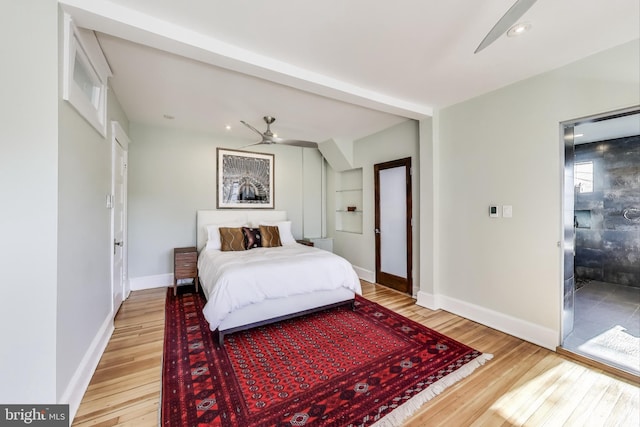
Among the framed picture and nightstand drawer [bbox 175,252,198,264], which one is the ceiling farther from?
nightstand drawer [bbox 175,252,198,264]

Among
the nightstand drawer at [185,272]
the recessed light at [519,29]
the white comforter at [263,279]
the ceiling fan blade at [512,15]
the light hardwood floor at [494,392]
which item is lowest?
the light hardwood floor at [494,392]

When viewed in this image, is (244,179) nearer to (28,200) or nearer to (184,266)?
(184,266)

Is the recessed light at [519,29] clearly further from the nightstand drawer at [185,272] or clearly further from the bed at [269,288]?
the nightstand drawer at [185,272]

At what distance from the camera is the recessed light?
5.89 ft

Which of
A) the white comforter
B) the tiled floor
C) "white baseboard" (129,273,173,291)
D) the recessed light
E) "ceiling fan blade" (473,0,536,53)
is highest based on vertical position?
the recessed light

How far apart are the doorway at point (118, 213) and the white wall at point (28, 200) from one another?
1420 millimetres

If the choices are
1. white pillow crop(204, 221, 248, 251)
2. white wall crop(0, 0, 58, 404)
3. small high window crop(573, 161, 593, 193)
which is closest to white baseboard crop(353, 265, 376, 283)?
white pillow crop(204, 221, 248, 251)

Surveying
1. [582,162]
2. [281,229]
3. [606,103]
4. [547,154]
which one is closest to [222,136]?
[281,229]

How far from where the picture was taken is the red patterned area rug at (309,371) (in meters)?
1.62

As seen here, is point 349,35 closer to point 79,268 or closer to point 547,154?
point 547,154

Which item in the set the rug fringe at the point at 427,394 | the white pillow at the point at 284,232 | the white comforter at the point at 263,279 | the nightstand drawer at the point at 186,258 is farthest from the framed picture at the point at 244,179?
the rug fringe at the point at 427,394

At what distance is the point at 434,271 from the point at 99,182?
381cm

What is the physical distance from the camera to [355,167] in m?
4.95

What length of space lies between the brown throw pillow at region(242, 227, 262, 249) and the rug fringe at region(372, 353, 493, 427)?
2.95 m
